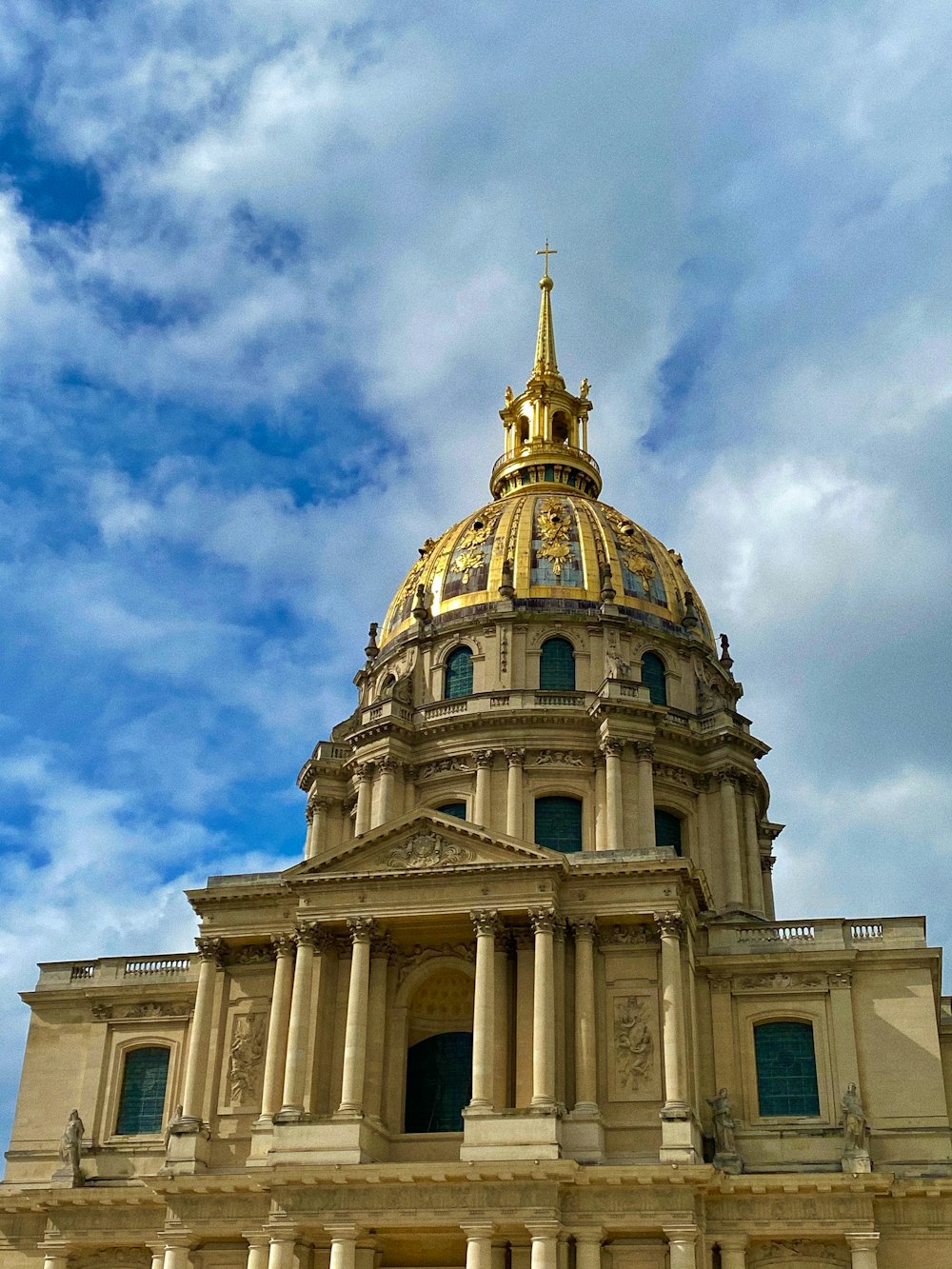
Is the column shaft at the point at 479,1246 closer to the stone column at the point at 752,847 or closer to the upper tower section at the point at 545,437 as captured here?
the stone column at the point at 752,847

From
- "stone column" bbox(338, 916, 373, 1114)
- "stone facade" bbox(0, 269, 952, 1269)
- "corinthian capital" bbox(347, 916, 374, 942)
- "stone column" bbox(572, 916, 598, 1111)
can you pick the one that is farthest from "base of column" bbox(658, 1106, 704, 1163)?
"corinthian capital" bbox(347, 916, 374, 942)

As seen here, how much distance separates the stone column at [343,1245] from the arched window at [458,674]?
72.9 ft

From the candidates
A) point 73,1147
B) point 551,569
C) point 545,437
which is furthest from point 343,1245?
point 545,437

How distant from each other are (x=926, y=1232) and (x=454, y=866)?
51.1 ft

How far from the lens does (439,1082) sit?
4231 cm

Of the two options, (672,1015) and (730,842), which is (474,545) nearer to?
(730,842)

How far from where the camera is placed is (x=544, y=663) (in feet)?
182

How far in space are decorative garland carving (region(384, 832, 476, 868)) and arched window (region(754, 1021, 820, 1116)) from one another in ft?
32.2

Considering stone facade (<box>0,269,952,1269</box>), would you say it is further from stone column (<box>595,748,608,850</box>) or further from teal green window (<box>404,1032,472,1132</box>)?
teal green window (<box>404,1032,472,1132</box>)

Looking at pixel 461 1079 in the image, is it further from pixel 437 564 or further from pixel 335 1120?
pixel 437 564

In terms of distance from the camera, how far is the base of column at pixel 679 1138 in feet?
121

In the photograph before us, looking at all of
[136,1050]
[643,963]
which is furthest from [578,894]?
[136,1050]

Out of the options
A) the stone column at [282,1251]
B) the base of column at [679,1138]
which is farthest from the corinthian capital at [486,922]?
the stone column at [282,1251]

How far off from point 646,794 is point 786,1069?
12.3 meters
